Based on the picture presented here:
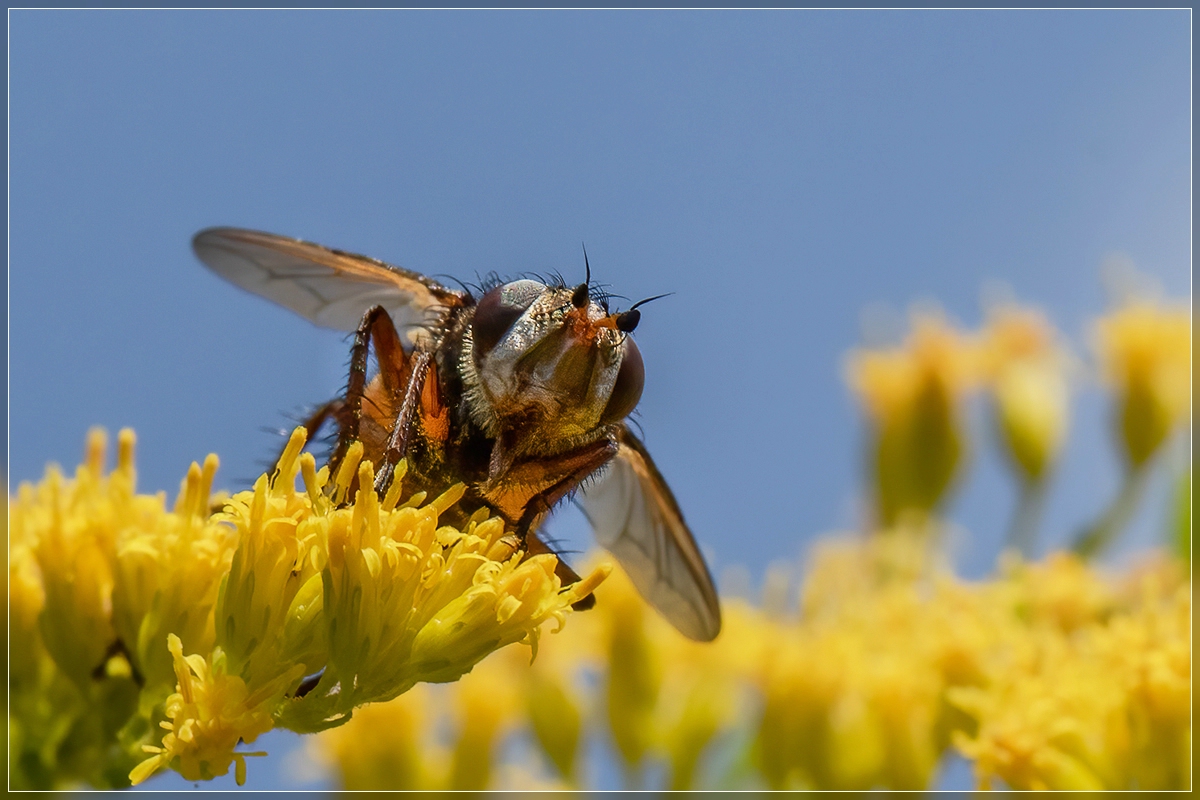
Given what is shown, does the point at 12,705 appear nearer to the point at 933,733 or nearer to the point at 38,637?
the point at 38,637

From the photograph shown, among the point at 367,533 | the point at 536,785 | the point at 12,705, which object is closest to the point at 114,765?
the point at 12,705

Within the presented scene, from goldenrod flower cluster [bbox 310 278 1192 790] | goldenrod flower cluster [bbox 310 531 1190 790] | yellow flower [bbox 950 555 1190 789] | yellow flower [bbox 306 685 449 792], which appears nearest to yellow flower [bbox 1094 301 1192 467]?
goldenrod flower cluster [bbox 310 278 1192 790]

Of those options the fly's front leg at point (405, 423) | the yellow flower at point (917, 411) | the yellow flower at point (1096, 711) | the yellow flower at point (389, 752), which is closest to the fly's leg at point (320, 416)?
the fly's front leg at point (405, 423)

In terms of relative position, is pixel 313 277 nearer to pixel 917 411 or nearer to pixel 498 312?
pixel 498 312

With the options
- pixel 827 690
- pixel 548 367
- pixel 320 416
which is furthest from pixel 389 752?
pixel 548 367

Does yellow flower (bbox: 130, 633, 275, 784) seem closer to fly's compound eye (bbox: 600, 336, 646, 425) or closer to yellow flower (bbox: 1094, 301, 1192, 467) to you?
fly's compound eye (bbox: 600, 336, 646, 425)

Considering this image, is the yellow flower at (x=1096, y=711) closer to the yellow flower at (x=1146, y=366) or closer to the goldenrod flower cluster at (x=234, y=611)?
the goldenrod flower cluster at (x=234, y=611)
